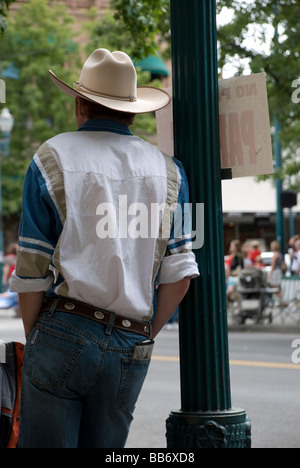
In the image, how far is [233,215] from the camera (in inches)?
1613

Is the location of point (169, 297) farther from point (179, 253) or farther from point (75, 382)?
point (75, 382)

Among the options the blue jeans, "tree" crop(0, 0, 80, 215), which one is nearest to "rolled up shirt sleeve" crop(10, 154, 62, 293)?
the blue jeans

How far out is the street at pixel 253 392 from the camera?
21.3 feet

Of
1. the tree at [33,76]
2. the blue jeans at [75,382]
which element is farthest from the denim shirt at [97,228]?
the tree at [33,76]

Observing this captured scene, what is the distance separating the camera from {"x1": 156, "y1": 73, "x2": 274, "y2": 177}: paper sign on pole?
10.5ft

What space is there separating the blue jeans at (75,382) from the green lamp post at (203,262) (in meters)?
0.49

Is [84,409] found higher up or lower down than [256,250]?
lower down

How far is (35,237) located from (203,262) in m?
0.78

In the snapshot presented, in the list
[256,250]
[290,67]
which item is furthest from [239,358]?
[256,250]

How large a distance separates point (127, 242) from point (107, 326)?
0.96 feet

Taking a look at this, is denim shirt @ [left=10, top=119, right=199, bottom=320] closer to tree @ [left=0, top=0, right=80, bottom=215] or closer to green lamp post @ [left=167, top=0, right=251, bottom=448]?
green lamp post @ [left=167, top=0, right=251, bottom=448]

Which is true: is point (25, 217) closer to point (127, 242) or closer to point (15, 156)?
point (127, 242)

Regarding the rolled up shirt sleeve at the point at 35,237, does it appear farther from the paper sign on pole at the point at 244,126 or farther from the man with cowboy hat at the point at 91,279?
the paper sign on pole at the point at 244,126

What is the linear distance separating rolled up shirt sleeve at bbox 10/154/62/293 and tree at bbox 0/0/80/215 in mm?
28797
